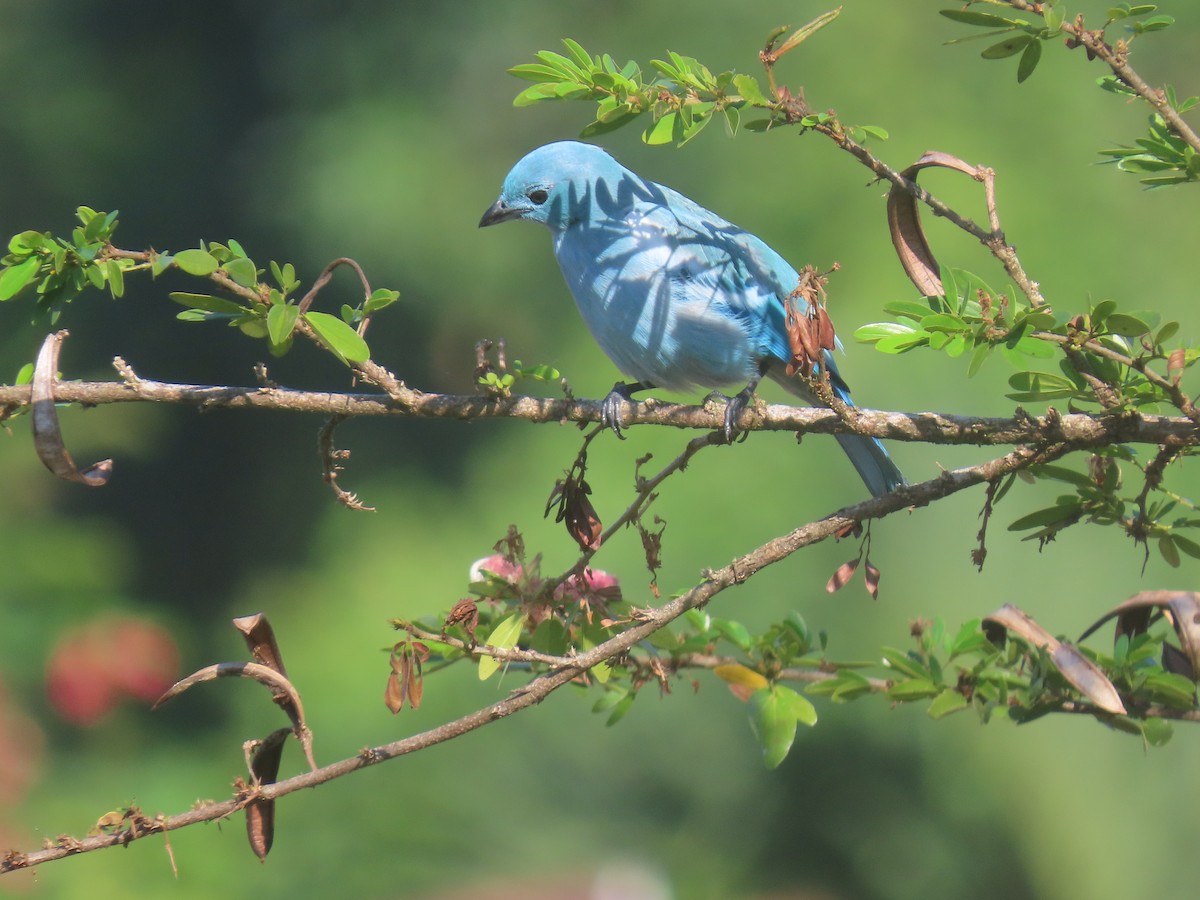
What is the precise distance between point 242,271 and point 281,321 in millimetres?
77

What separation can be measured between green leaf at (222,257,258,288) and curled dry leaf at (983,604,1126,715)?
37.8 inches

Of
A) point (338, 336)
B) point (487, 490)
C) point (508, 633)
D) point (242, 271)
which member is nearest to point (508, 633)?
point (508, 633)

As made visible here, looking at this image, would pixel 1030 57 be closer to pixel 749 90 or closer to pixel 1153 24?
pixel 1153 24

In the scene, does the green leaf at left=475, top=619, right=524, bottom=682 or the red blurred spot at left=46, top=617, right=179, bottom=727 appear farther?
the red blurred spot at left=46, top=617, right=179, bottom=727

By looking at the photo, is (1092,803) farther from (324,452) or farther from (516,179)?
(324,452)

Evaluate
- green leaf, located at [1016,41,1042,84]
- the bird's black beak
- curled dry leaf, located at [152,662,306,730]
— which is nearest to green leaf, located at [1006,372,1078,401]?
green leaf, located at [1016,41,1042,84]

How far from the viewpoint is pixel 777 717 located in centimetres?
172

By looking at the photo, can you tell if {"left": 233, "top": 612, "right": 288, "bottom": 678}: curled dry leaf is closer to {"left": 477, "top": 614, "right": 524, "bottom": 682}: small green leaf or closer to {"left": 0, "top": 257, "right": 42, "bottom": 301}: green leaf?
{"left": 477, "top": 614, "right": 524, "bottom": 682}: small green leaf

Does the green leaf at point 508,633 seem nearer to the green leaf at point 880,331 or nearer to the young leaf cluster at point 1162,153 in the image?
the green leaf at point 880,331

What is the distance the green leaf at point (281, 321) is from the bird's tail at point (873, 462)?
1559 mm

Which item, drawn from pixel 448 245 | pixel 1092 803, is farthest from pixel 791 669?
pixel 448 245

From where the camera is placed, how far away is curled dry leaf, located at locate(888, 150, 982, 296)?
4.89 feet

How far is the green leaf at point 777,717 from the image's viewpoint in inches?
65.7

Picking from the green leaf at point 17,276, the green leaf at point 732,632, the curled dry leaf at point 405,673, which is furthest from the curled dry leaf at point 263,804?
the green leaf at point 732,632
